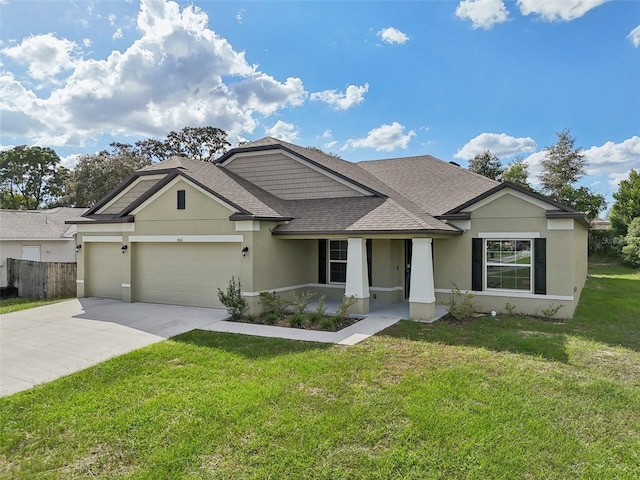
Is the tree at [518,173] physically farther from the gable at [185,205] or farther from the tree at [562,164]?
the gable at [185,205]

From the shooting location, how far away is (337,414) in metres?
5.25

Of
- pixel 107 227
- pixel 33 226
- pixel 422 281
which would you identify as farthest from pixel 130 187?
pixel 422 281

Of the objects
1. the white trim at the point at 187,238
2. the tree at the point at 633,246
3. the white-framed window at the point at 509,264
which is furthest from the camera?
the tree at the point at 633,246

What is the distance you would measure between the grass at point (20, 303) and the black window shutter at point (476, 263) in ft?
47.7

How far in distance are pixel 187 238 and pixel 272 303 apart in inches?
146

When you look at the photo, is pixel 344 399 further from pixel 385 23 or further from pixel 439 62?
pixel 439 62

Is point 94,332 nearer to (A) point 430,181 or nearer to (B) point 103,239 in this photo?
(B) point 103,239

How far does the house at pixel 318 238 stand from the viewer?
1132 centimetres

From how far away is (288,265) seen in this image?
13234 mm

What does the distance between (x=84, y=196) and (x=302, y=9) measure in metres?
30.5

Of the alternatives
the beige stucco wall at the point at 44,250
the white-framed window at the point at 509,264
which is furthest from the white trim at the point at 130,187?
the white-framed window at the point at 509,264

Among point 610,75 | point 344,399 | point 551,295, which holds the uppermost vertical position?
point 610,75

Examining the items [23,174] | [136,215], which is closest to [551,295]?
[136,215]

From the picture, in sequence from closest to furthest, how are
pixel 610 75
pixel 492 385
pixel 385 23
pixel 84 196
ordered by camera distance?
pixel 492 385
pixel 385 23
pixel 610 75
pixel 84 196
